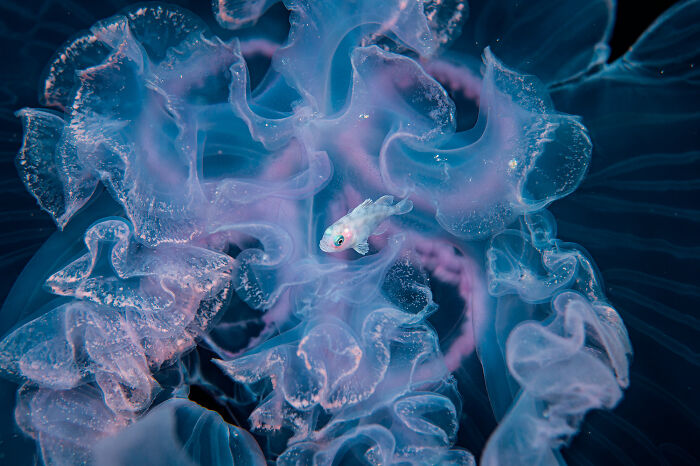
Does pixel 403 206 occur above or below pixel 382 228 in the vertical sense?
above

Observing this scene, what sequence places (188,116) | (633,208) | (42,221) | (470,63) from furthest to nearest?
1. (42,221)
2. (633,208)
3. (470,63)
4. (188,116)

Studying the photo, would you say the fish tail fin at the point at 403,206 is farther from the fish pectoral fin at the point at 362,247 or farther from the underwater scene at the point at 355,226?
the fish pectoral fin at the point at 362,247

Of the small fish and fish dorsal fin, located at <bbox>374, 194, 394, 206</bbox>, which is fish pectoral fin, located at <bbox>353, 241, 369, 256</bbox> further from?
fish dorsal fin, located at <bbox>374, 194, 394, 206</bbox>

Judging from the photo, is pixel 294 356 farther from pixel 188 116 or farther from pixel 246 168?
pixel 188 116

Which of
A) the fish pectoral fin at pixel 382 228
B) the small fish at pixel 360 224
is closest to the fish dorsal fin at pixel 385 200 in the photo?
the small fish at pixel 360 224

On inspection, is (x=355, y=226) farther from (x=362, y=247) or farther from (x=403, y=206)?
(x=403, y=206)

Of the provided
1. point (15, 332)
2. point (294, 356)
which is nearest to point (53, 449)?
point (15, 332)

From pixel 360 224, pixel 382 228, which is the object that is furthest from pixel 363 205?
pixel 382 228
